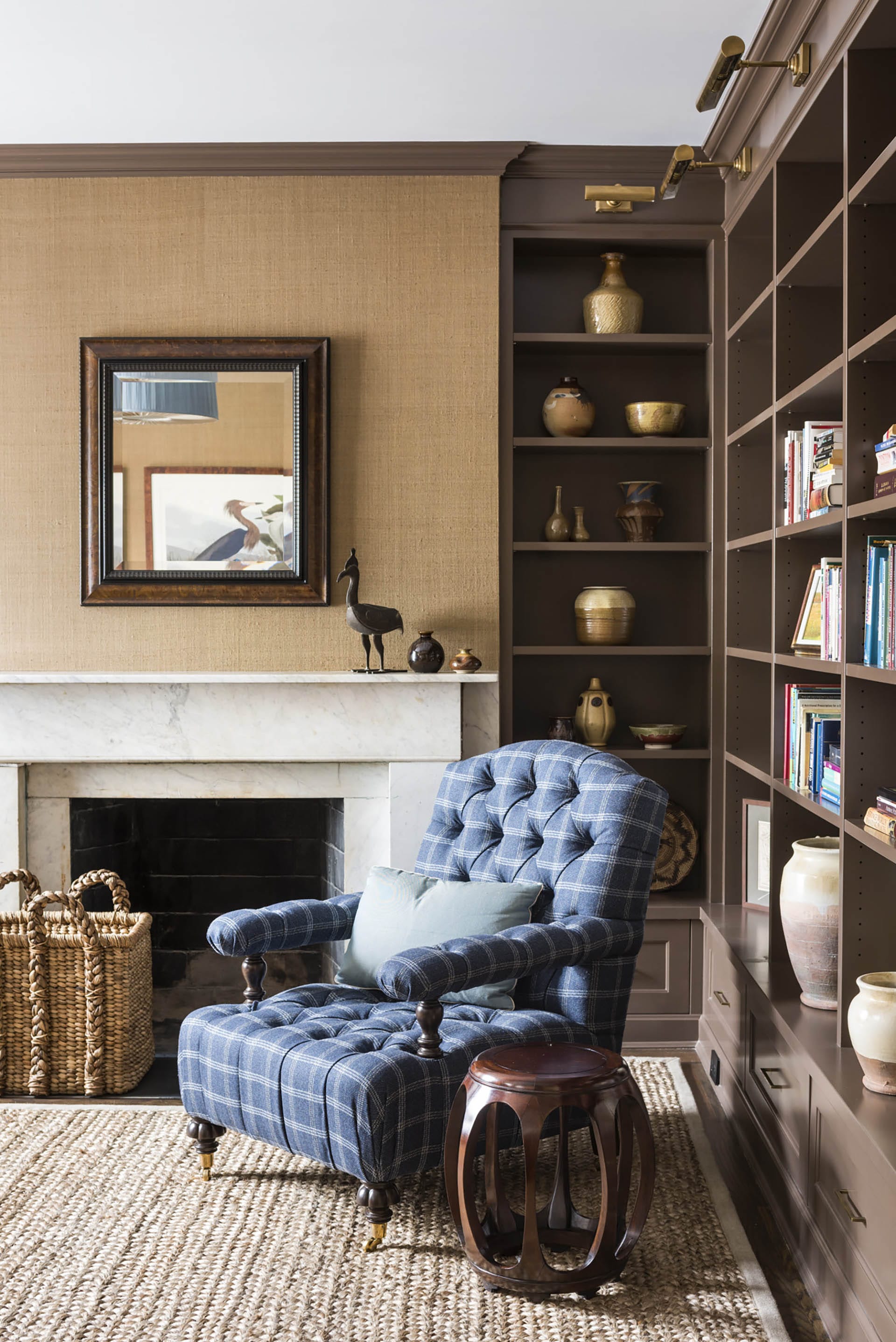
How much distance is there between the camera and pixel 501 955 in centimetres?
241

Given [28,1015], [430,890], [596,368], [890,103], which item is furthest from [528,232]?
[28,1015]

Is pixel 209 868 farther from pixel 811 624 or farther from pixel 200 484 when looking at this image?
pixel 811 624

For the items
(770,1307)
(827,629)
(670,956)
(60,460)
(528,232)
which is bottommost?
(770,1307)

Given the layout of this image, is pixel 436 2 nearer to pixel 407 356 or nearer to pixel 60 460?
pixel 407 356

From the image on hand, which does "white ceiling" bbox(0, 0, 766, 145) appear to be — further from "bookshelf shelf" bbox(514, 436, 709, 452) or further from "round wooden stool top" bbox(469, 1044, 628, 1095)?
"round wooden stool top" bbox(469, 1044, 628, 1095)

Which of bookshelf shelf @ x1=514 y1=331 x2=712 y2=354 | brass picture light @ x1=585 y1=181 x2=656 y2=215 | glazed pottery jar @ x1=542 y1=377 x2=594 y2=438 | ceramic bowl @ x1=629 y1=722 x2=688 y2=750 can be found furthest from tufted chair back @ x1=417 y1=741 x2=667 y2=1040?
brass picture light @ x1=585 y1=181 x2=656 y2=215

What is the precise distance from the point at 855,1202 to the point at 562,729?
195cm

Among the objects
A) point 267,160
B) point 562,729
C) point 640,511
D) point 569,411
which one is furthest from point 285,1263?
point 267,160

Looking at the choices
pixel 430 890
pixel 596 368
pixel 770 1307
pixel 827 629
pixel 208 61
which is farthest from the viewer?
pixel 596 368

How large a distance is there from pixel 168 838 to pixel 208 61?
8.08ft

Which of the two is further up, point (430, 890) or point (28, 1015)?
point (430, 890)

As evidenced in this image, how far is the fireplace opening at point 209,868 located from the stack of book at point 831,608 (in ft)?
6.42

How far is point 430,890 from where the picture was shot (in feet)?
9.30

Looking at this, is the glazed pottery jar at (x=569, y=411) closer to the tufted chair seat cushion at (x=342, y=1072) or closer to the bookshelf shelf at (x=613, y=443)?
the bookshelf shelf at (x=613, y=443)
